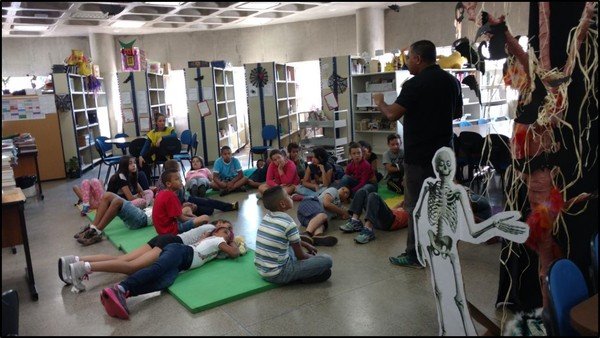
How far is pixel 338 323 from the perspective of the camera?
2.75m

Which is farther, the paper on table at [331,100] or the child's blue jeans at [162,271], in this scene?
the paper on table at [331,100]

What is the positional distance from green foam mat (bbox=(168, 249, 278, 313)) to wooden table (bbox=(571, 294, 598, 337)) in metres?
2.16

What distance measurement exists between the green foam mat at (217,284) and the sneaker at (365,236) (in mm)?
1046

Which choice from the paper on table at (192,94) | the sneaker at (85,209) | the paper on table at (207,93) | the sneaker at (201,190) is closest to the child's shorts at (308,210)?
the sneaker at (201,190)

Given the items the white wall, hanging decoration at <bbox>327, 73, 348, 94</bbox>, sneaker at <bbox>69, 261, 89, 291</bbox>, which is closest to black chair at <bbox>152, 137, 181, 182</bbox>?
hanging decoration at <bbox>327, 73, 348, 94</bbox>

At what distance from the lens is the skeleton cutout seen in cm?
205

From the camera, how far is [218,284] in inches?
138

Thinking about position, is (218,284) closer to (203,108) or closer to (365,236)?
(365,236)

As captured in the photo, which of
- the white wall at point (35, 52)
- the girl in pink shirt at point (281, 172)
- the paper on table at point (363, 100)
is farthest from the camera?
the white wall at point (35, 52)

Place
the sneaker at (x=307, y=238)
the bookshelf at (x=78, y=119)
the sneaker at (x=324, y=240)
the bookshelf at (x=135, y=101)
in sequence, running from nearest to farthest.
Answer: the sneaker at (x=307, y=238)
the sneaker at (x=324, y=240)
the bookshelf at (x=78, y=119)
the bookshelf at (x=135, y=101)

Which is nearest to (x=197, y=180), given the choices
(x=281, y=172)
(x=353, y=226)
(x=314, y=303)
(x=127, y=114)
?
(x=281, y=172)

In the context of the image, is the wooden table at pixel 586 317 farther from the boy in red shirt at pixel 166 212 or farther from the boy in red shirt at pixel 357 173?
the boy in red shirt at pixel 357 173

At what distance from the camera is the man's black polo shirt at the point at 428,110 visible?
3.17 metres

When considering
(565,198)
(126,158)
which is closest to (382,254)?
(565,198)
